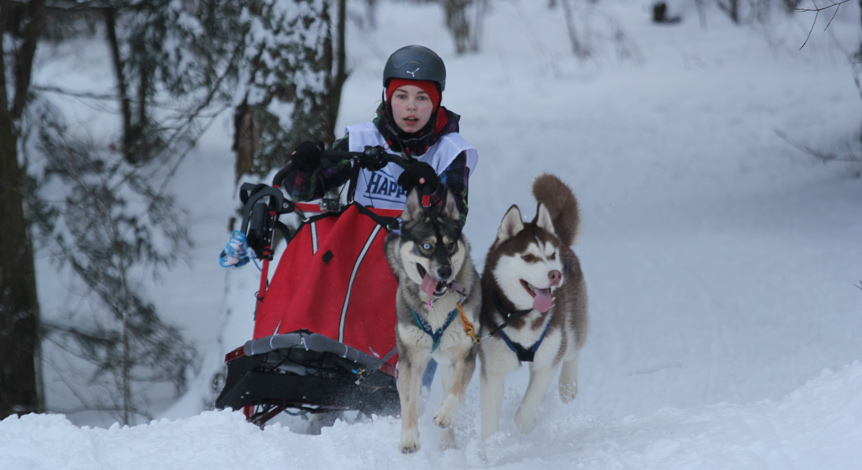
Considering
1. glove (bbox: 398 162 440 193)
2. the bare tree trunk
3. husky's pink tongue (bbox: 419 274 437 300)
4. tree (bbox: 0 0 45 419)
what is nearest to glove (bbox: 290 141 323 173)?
glove (bbox: 398 162 440 193)

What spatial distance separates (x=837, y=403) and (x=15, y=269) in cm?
608

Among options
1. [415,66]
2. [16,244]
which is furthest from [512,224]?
[16,244]

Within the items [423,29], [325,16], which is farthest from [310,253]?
[423,29]

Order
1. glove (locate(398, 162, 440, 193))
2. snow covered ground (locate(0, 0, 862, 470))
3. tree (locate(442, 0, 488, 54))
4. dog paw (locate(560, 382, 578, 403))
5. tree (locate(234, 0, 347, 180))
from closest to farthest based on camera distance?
snow covered ground (locate(0, 0, 862, 470)) < glove (locate(398, 162, 440, 193)) < dog paw (locate(560, 382, 578, 403)) < tree (locate(234, 0, 347, 180)) < tree (locate(442, 0, 488, 54))

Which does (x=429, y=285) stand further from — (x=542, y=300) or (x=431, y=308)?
(x=542, y=300)

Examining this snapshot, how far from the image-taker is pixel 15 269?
20.8 ft

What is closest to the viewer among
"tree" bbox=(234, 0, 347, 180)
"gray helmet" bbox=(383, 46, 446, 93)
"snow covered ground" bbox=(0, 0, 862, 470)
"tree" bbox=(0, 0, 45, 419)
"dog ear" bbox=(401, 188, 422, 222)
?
"snow covered ground" bbox=(0, 0, 862, 470)

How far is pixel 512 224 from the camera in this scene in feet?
11.7

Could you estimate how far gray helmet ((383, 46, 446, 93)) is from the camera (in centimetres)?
377

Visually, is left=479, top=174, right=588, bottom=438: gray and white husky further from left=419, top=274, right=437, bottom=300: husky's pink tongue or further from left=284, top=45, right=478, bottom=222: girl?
left=419, top=274, right=437, bottom=300: husky's pink tongue

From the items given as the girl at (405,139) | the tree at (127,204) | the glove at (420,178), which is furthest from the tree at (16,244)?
the glove at (420,178)

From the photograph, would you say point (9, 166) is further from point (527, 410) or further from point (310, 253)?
point (527, 410)

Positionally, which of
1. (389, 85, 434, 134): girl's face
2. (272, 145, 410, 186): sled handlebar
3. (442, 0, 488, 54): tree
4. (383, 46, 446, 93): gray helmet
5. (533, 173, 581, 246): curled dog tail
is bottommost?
(533, 173, 581, 246): curled dog tail

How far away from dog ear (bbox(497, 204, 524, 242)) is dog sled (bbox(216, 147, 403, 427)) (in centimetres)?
53
